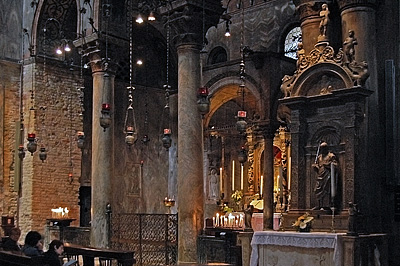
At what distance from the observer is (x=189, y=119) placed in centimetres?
1220

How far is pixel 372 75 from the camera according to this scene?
419 inches

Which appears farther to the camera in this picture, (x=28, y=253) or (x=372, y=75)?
(x=372, y=75)

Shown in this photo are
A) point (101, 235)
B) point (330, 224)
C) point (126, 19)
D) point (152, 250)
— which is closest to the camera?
point (330, 224)

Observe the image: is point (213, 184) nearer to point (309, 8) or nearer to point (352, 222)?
point (309, 8)

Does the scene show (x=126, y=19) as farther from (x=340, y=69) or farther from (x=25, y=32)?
(x=340, y=69)

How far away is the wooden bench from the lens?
7910 millimetres

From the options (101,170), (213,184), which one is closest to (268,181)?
(101,170)

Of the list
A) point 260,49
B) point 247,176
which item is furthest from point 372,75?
point 247,176

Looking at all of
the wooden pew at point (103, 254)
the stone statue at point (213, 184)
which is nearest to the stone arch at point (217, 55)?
the stone statue at point (213, 184)

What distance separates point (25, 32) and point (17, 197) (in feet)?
16.8

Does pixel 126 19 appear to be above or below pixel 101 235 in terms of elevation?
above

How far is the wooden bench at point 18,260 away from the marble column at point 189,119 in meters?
3.83

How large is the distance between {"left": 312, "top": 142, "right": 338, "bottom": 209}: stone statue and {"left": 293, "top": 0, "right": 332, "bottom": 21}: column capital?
275cm

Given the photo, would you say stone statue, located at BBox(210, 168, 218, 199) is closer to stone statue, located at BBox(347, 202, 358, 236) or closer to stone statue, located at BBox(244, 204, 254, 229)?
stone statue, located at BBox(244, 204, 254, 229)
